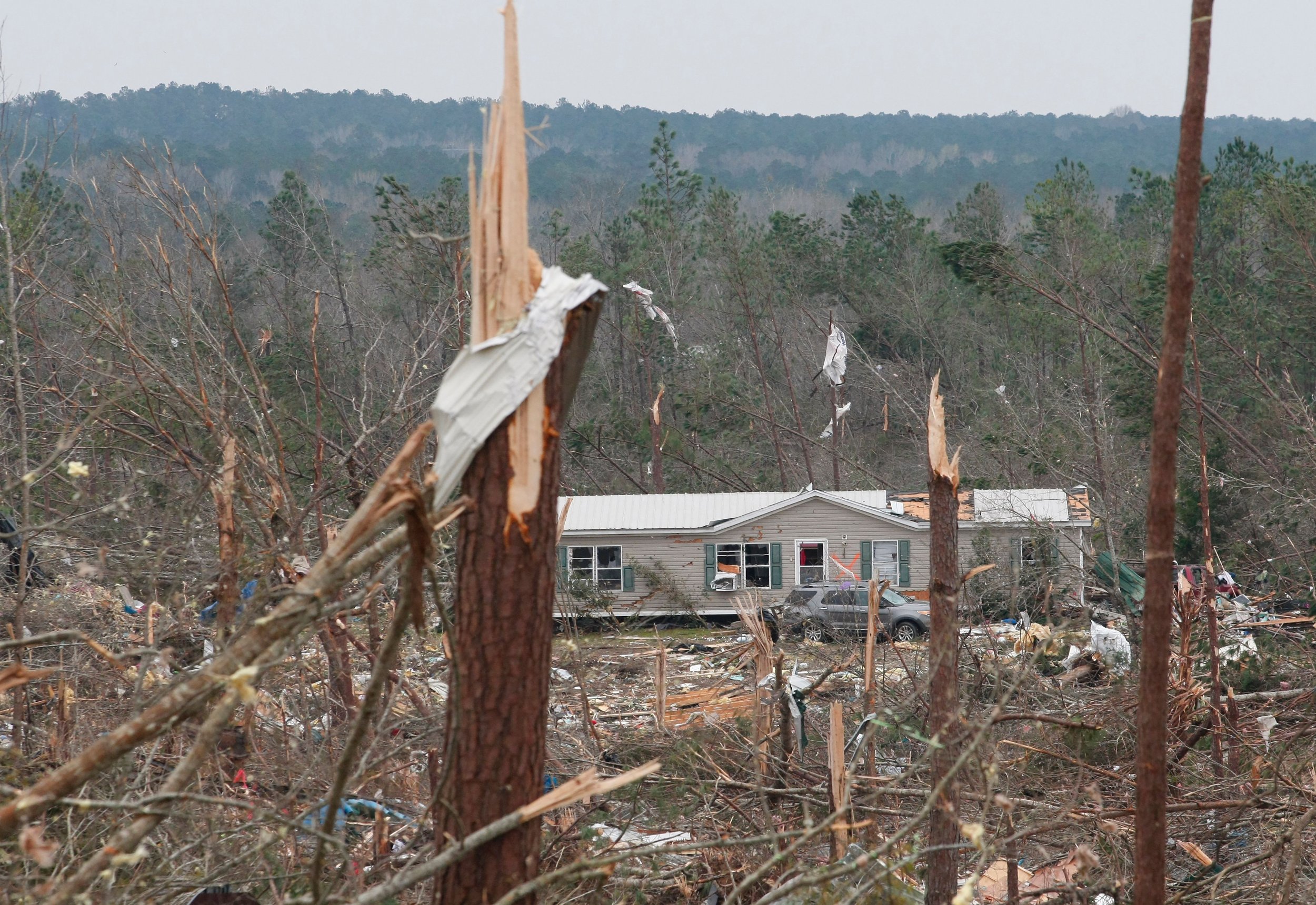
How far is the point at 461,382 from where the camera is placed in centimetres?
244

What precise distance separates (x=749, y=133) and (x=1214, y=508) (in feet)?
310

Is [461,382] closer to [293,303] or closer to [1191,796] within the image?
[1191,796]

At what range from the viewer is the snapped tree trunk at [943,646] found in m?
4.64

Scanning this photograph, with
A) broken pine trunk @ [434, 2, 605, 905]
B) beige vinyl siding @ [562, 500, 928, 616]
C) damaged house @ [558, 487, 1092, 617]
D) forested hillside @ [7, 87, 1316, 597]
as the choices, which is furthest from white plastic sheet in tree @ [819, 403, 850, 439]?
broken pine trunk @ [434, 2, 605, 905]

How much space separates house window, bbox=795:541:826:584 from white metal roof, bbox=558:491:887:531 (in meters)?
0.93

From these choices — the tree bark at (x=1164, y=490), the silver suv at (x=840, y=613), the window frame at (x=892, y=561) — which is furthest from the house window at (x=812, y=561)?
the tree bark at (x=1164, y=490)

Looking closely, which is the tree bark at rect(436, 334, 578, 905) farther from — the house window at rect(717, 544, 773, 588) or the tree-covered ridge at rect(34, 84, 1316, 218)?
the tree-covered ridge at rect(34, 84, 1316, 218)

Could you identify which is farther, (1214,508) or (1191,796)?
(1214,508)

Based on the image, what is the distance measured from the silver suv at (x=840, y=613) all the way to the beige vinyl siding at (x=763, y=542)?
1913 millimetres

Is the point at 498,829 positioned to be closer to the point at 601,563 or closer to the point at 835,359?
the point at 601,563

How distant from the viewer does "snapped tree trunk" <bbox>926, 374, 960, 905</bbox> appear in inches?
183

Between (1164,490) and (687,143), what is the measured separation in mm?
106355

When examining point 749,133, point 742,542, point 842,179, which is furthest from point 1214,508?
point 749,133

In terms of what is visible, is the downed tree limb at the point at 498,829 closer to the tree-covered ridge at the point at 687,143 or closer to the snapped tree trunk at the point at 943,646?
the snapped tree trunk at the point at 943,646
